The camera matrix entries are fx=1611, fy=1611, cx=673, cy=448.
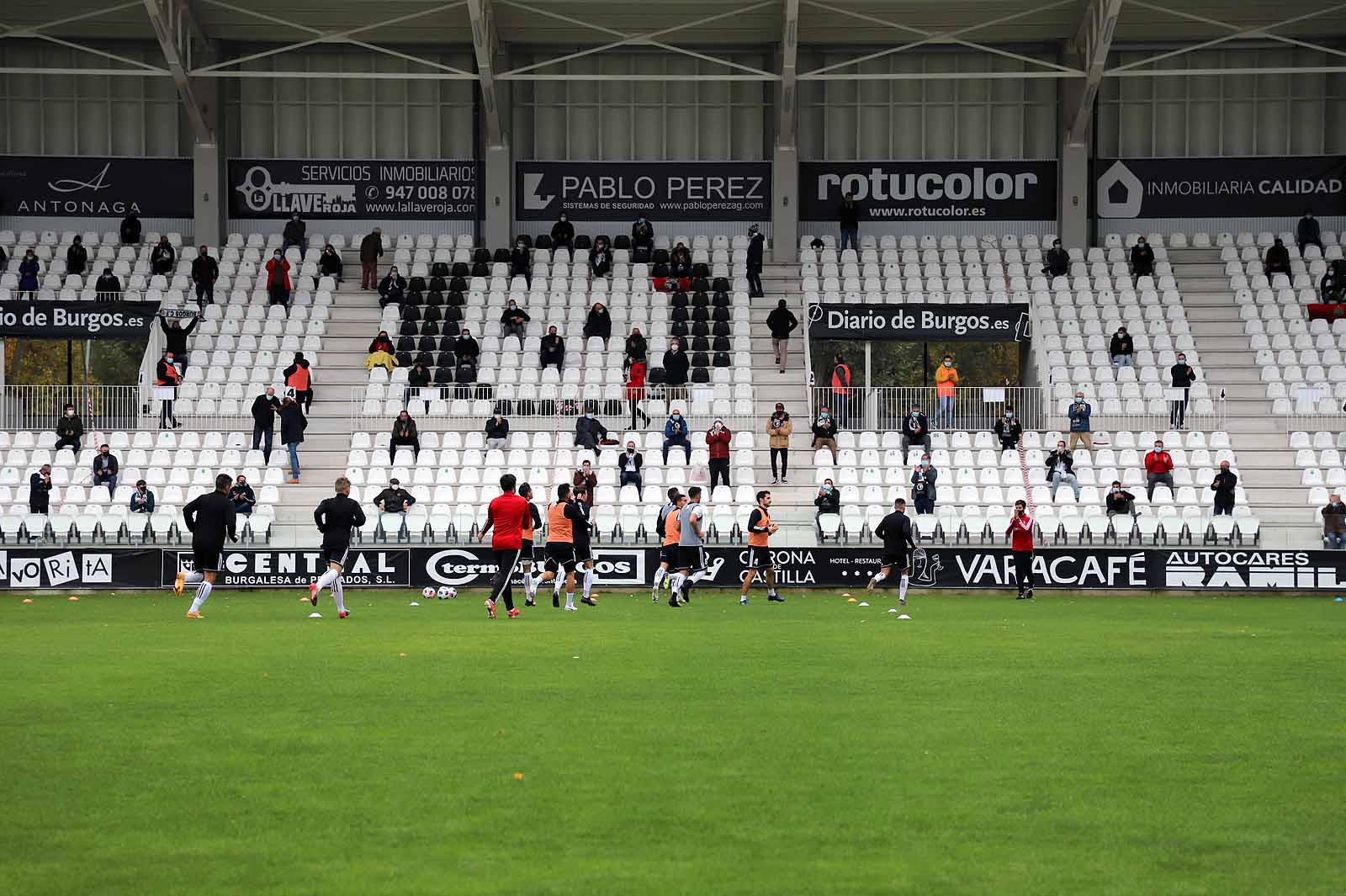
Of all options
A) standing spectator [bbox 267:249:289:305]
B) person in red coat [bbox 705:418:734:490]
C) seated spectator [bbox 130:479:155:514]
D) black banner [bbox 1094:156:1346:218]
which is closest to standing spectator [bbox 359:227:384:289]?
Result: standing spectator [bbox 267:249:289:305]

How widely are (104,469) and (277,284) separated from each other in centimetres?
895

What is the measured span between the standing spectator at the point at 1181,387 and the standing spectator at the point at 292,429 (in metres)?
18.2

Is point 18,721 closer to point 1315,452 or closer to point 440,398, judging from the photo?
point 440,398

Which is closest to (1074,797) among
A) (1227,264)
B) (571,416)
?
(571,416)

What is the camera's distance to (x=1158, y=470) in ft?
103

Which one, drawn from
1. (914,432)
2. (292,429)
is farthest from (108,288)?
(914,432)

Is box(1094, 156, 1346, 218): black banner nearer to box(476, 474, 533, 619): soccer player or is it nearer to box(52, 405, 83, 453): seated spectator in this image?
box(52, 405, 83, 453): seated spectator

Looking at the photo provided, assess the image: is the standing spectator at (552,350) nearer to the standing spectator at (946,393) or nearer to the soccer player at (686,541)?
the standing spectator at (946,393)

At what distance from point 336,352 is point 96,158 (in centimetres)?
1099

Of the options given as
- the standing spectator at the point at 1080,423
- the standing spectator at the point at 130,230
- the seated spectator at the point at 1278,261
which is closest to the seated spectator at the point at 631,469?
the standing spectator at the point at 1080,423

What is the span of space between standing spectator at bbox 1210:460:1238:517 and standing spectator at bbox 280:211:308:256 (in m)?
23.3

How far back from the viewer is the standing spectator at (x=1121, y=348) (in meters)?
35.9

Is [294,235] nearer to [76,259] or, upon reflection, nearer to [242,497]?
[76,259]

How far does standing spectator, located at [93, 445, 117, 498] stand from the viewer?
31453 mm
